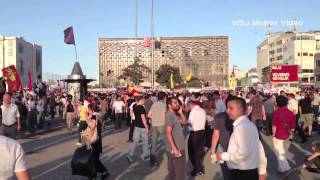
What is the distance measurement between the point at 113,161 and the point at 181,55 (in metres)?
149

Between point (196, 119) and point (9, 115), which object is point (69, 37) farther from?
point (196, 119)

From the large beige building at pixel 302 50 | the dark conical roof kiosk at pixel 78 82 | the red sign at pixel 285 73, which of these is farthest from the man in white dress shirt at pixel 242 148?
the large beige building at pixel 302 50

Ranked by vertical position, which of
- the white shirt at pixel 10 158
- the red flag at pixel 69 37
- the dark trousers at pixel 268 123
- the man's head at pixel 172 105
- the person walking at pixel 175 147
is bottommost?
the dark trousers at pixel 268 123

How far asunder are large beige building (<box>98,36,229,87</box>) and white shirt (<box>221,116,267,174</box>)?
15111 cm

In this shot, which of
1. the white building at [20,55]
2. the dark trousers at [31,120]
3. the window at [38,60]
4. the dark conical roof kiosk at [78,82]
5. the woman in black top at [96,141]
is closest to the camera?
the woman in black top at [96,141]

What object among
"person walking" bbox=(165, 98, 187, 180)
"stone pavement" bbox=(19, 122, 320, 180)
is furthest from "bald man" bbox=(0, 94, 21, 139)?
"person walking" bbox=(165, 98, 187, 180)

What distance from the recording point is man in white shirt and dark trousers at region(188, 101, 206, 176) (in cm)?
1017

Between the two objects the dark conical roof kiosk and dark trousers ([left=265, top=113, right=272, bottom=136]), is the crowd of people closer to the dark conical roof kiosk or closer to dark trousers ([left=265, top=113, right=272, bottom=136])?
dark trousers ([left=265, top=113, right=272, bottom=136])

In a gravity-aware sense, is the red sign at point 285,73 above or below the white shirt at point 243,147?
above

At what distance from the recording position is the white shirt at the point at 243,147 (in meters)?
5.21

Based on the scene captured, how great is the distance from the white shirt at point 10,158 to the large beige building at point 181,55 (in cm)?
15279

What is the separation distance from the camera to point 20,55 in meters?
127

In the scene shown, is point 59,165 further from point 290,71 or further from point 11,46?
point 11,46

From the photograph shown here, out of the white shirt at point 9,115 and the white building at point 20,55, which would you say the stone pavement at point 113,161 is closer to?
the white shirt at point 9,115
